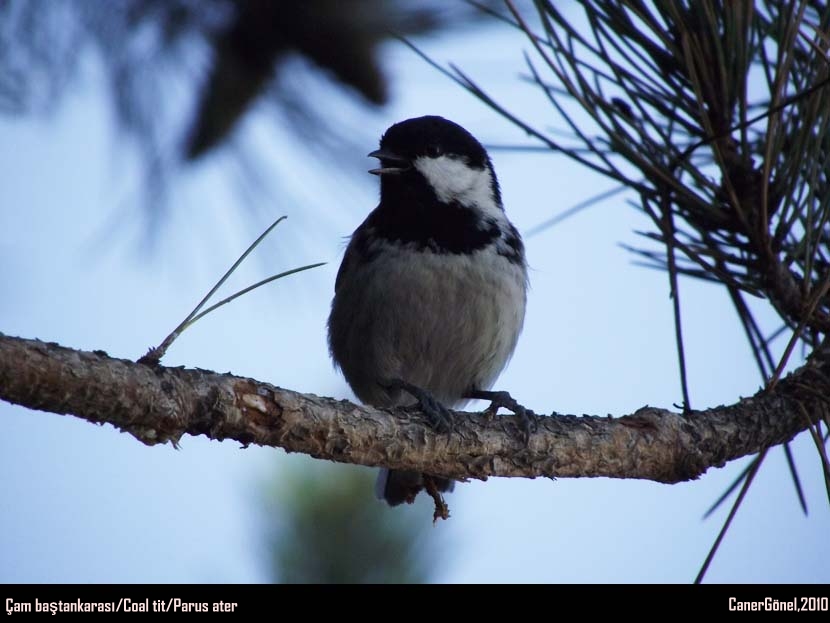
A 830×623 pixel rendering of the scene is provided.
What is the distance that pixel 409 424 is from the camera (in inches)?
80.7

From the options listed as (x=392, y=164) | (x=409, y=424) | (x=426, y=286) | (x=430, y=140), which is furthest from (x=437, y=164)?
(x=409, y=424)

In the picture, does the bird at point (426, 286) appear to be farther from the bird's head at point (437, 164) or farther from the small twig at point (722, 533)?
the small twig at point (722, 533)

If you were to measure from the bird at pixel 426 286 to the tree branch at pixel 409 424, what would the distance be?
85 cm

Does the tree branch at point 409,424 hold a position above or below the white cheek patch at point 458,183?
below

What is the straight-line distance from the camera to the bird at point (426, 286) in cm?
314

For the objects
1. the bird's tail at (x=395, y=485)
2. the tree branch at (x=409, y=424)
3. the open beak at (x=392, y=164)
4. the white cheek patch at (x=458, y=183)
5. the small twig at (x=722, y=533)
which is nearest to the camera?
the tree branch at (x=409, y=424)

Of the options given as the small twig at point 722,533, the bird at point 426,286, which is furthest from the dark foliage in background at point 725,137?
the bird at point 426,286

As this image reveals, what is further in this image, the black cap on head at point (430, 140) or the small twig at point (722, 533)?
the black cap on head at point (430, 140)

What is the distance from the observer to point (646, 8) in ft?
6.23

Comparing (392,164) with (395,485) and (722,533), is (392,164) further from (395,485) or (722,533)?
(722,533)

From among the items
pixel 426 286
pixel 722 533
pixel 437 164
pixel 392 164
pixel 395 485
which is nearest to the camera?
pixel 722 533

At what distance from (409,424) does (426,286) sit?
3.63ft

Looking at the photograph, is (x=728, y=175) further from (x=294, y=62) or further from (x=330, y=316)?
(x=330, y=316)

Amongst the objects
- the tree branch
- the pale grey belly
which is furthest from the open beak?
the tree branch
